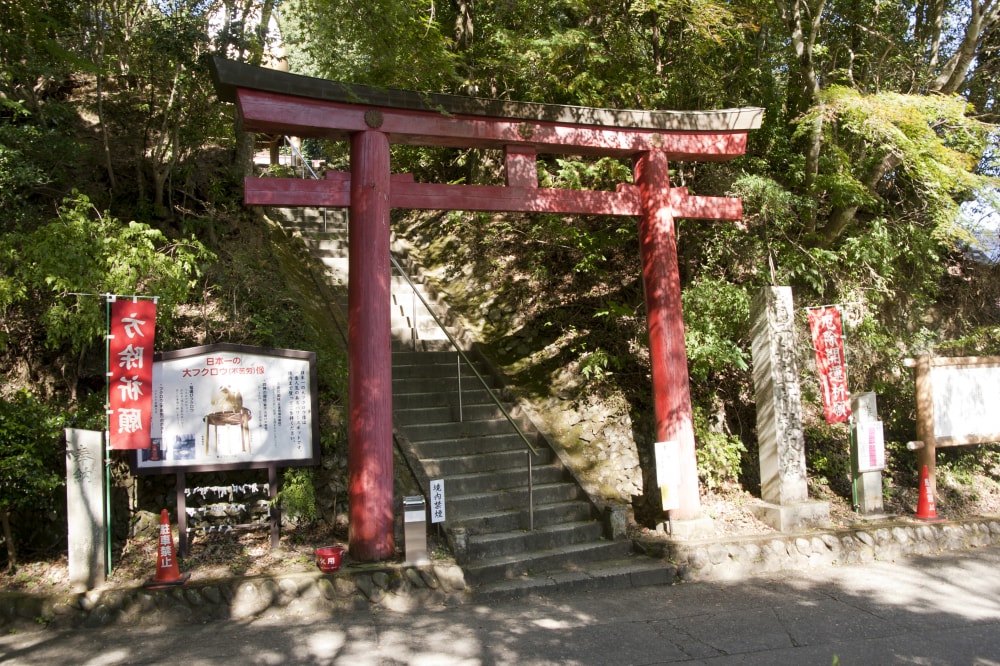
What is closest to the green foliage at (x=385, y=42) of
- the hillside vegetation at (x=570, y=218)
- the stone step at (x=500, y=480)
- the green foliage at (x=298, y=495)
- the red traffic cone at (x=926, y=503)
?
the hillside vegetation at (x=570, y=218)

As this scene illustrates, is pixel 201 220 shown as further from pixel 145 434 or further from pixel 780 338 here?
pixel 780 338

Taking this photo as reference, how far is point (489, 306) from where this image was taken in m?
11.7

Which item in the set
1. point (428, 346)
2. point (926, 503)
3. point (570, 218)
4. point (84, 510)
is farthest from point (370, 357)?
point (926, 503)

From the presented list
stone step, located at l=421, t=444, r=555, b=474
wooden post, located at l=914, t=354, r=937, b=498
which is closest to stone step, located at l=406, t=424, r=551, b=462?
stone step, located at l=421, t=444, r=555, b=474

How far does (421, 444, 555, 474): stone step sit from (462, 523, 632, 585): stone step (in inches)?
41.3

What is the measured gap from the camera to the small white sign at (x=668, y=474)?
25.1 feet

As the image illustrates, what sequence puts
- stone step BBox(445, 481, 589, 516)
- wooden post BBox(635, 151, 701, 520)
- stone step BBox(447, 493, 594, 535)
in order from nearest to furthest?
1. stone step BBox(447, 493, 594, 535)
2. stone step BBox(445, 481, 589, 516)
3. wooden post BBox(635, 151, 701, 520)

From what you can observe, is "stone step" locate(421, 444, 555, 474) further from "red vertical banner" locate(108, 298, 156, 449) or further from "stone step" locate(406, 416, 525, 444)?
"red vertical banner" locate(108, 298, 156, 449)

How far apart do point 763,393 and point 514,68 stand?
6.34 m

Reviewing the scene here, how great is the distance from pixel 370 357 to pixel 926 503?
7.06 meters

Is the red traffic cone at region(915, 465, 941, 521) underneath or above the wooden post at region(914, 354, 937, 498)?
underneath

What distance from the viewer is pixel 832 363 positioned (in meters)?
8.51

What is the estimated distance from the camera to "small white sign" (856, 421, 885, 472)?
338 inches

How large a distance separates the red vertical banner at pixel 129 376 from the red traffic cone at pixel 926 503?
8.82 metres
